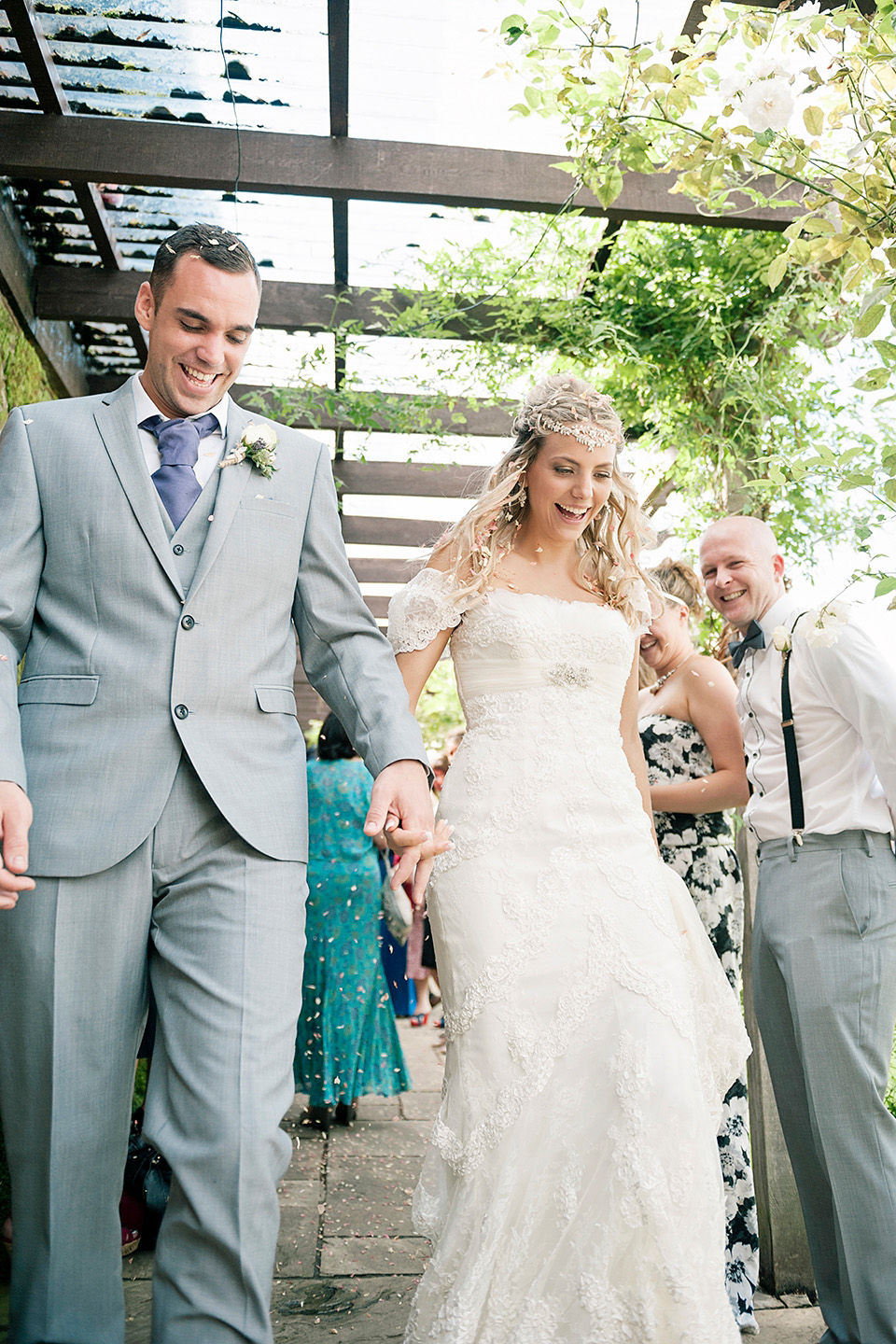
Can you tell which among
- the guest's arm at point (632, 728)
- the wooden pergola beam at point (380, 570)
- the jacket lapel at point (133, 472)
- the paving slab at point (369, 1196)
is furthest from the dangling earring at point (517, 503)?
the wooden pergola beam at point (380, 570)

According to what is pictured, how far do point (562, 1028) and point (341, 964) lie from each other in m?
3.40

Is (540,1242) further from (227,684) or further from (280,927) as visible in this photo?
(227,684)

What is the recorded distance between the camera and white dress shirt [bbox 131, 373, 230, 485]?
2350mm

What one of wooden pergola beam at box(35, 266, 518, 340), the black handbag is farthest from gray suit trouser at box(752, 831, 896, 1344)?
wooden pergola beam at box(35, 266, 518, 340)

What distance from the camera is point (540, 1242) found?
2449 mm

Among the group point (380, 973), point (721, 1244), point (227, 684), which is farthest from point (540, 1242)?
point (380, 973)

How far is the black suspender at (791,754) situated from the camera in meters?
3.28

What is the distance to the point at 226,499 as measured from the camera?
2295mm

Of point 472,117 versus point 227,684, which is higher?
point 472,117

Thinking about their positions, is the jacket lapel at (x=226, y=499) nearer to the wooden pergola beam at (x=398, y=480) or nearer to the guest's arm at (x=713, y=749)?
the guest's arm at (x=713, y=749)

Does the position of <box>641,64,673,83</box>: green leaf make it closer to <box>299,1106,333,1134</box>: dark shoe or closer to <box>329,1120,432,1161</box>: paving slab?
<box>329,1120,432,1161</box>: paving slab

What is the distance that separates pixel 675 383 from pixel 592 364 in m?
0.44

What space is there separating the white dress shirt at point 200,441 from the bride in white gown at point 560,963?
3.09ft

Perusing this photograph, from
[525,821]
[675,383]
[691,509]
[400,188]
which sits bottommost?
[525,821]
